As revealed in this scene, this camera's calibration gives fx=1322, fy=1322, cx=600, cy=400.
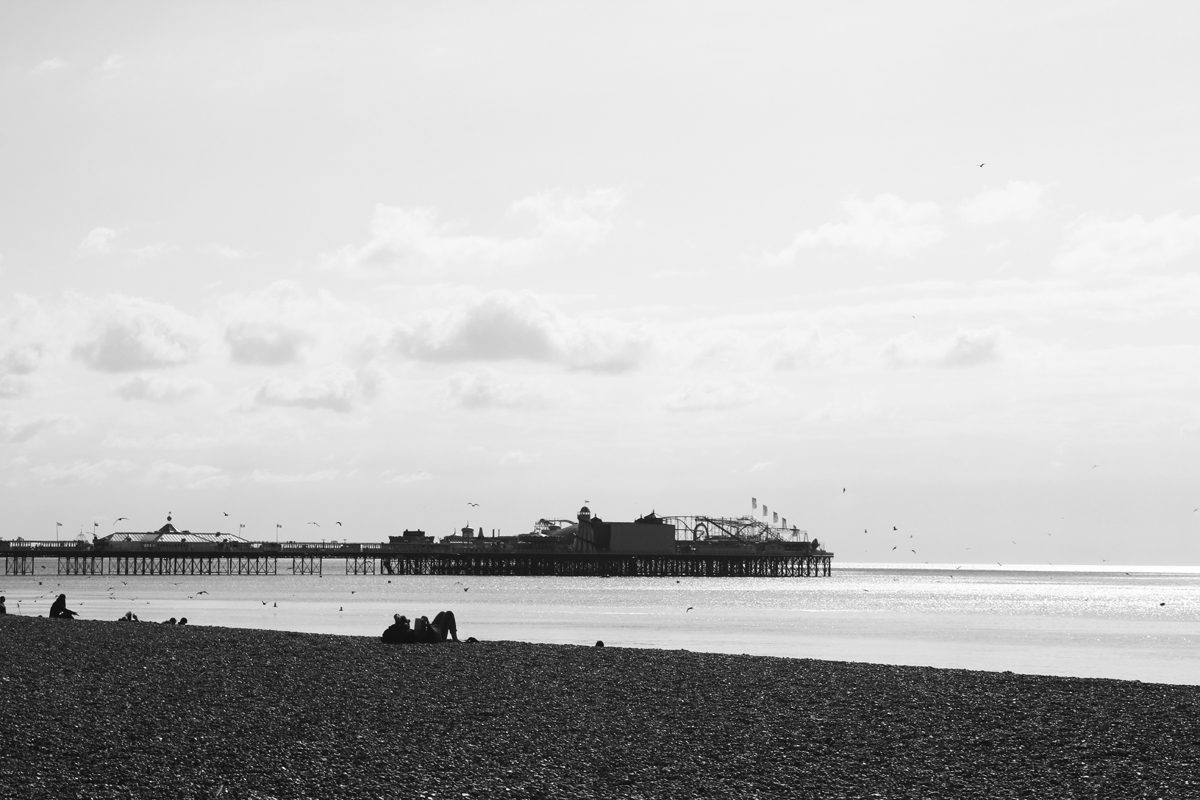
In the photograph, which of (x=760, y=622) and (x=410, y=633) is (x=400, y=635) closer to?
(x=410, y=633)

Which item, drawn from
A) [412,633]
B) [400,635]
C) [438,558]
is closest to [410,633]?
[412,633]

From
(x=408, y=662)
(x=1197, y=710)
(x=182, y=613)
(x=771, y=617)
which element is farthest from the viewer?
(x=771, y=617)

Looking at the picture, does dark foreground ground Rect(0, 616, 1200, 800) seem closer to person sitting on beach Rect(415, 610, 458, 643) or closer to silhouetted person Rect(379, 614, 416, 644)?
silhouetted person Rect(379, 614, 416, 644)

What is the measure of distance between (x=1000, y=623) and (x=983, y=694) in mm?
50075

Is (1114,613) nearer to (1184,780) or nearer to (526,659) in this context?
(526,659)

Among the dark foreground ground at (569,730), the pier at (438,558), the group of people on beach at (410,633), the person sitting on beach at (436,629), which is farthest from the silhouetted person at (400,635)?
the pier at (438,558)

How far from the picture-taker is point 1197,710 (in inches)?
729

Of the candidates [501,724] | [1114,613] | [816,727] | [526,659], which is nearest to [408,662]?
[526,659]

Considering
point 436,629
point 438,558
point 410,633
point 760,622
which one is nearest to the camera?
point 410,633

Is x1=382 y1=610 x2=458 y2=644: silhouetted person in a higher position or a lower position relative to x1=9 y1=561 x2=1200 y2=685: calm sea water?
higher

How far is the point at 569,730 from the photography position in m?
17.0

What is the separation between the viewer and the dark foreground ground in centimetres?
1371

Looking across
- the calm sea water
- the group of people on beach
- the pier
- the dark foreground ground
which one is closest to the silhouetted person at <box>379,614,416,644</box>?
the group of people on beach

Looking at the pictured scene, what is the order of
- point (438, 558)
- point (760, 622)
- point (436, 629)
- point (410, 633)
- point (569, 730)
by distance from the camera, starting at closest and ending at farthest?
point (569, 730) → point (410, 633) → point (436, 629) → point (760, 622) → point (438, 558)
